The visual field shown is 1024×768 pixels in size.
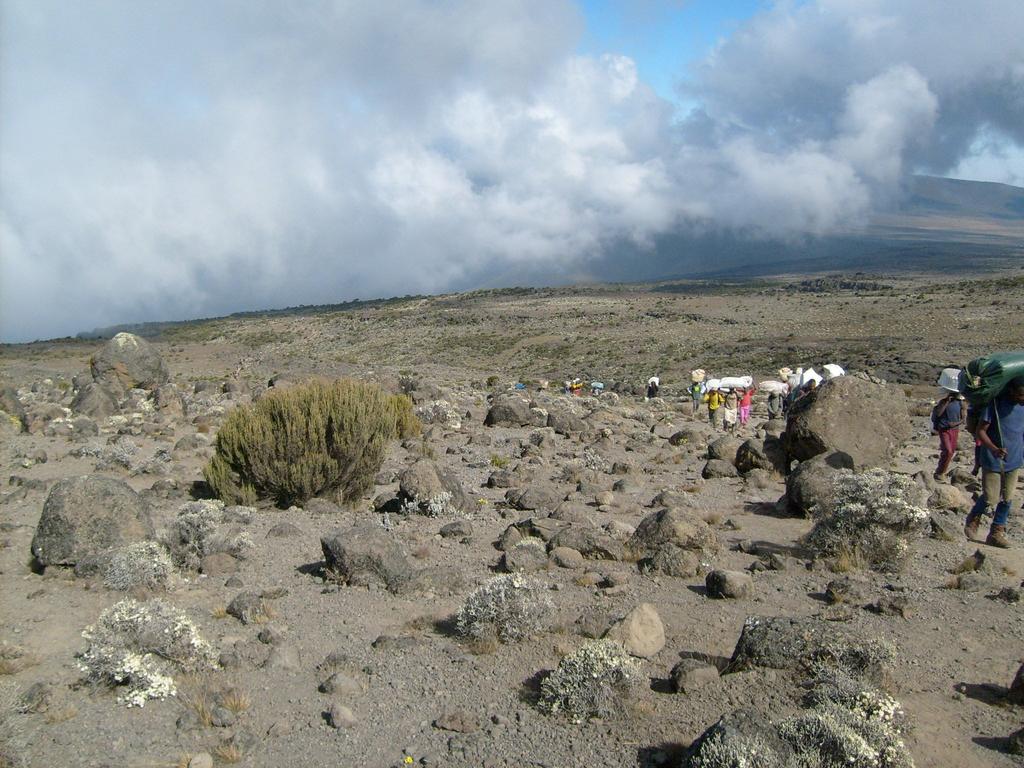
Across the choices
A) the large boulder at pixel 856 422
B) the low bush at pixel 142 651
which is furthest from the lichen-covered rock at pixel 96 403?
the large boulder at pixel 856 422

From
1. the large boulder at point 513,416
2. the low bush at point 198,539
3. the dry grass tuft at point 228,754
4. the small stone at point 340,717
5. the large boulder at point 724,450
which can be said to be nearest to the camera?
the dry grass tuft at point 228,754

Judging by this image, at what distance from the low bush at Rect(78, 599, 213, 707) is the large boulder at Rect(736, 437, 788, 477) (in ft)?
26.5

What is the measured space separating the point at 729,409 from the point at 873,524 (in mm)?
11809

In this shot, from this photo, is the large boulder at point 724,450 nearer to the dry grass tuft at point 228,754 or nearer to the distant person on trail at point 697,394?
the dry grass tuft at point 228,754

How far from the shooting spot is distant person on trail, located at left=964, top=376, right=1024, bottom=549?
7410 mm

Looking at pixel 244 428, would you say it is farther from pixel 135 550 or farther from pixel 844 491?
pixel 844 491

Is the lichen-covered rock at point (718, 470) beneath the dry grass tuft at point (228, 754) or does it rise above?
beneath

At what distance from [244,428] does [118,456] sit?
301cm

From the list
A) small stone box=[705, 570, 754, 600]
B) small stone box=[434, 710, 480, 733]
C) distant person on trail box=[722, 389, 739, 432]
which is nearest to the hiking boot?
small stone box=[705, 570, 754, 600]

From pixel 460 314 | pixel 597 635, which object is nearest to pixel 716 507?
pixel 597 635

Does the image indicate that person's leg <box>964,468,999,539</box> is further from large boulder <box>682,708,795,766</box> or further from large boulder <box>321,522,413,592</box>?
large boulder <box>321,522,413,592</box>

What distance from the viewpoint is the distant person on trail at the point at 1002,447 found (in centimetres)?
741

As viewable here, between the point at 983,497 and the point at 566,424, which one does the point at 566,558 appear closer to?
the point at 983,497

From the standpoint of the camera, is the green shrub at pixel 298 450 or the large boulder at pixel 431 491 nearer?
the large boulder at pixel 431 491
